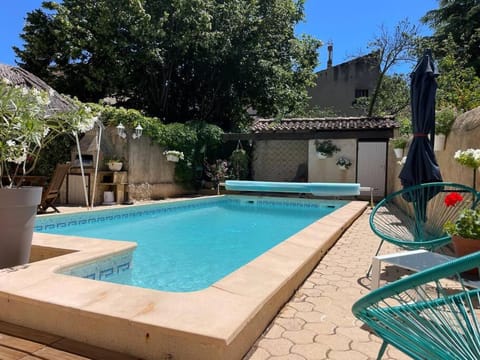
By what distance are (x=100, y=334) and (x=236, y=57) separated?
14.7m

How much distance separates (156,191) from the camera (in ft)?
37.8

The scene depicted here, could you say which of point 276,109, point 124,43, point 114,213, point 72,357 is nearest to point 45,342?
point 72,357

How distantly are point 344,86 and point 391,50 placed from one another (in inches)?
165

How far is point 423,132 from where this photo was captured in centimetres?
405

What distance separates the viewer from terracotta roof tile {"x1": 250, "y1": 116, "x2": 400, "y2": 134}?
12.6 m

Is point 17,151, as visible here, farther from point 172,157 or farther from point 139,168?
point 172,157

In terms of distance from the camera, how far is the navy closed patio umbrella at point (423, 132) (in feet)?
13.0

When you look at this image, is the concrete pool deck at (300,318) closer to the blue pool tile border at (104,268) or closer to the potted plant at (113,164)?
the blue pool tile border at (104,268)

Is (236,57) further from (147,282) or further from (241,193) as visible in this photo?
(147,282)

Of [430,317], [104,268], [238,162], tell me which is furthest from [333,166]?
[430,317]

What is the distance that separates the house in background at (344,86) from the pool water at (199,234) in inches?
536

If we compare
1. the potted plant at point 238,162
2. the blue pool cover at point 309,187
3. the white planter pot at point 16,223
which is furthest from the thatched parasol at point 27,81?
the potted plant at point 238,162

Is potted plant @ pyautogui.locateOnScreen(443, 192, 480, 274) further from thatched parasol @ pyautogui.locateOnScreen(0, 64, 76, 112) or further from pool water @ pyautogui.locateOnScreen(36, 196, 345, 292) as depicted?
thatched parasol @ pyautogui.locateOnScreen(0, 64, 76, 112)

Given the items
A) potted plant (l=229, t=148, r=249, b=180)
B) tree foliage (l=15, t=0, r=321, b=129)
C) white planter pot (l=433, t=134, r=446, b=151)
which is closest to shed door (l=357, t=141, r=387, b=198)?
potted plant (l=229, t=148, r=249, b=180)
